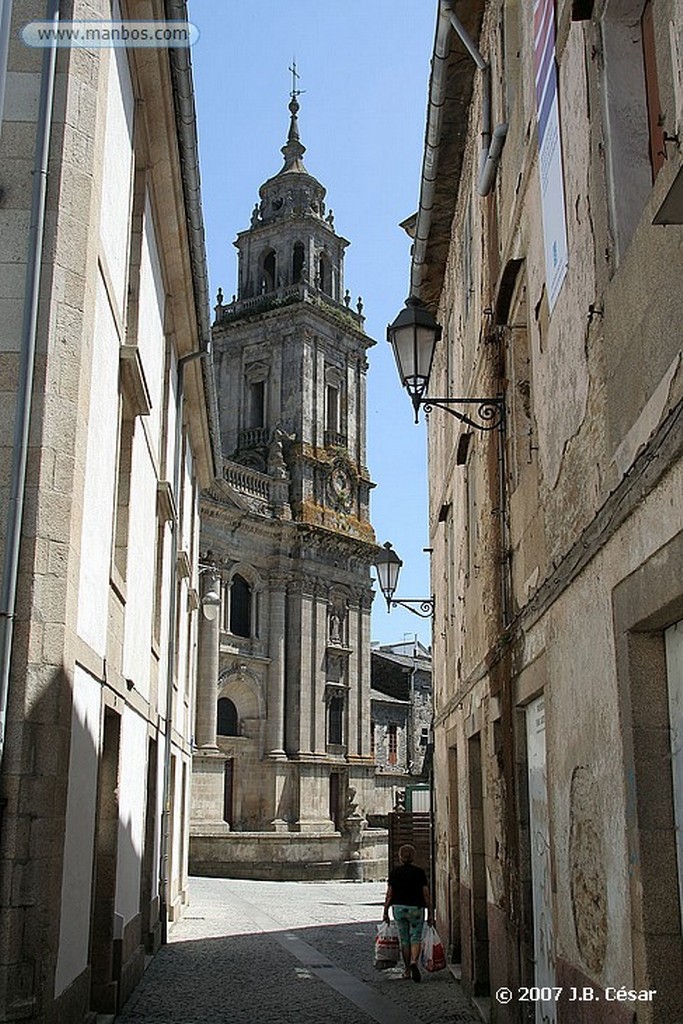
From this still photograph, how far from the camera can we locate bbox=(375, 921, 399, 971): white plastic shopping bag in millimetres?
12469

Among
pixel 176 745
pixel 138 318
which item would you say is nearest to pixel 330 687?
pixel 176 745

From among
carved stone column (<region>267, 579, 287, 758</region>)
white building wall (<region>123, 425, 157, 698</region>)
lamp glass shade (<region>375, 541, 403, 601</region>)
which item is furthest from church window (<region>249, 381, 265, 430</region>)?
white building wall (<region>123, 425, 157, 698</region>)

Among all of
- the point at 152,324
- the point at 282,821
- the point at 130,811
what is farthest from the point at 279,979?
the point at 282,821

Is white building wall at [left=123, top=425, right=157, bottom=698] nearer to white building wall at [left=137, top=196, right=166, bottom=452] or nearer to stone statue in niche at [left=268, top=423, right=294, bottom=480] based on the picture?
white building wall at [left=137, top=196, right=166, bottom=452]

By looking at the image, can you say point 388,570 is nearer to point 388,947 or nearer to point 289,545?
point 388,947

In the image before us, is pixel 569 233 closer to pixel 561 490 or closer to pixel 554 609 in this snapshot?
pixel 561 490

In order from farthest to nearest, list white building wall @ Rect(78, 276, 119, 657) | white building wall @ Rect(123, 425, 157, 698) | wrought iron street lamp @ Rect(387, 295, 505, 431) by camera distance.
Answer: white building wall @ Rect(123, 425, 157, 698) < wrought iron street lamp @ Rect(387, 295, 505, 431) < white building wall @ Rect(78, 276, 119, 657)

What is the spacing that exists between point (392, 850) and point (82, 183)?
44.5 feet

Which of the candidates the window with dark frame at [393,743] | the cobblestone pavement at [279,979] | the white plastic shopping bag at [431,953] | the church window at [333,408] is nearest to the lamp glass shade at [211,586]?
the church window at [333,408]

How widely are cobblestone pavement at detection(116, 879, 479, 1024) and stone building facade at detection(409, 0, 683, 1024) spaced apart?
0.80 metres

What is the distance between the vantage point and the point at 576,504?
5852mm

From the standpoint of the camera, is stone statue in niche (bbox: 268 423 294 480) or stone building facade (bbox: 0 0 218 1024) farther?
stone statue in niche (bbox: 268 423 294 480)

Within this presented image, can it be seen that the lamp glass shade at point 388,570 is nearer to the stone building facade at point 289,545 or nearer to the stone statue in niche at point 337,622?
the stone building facade at point 289,545

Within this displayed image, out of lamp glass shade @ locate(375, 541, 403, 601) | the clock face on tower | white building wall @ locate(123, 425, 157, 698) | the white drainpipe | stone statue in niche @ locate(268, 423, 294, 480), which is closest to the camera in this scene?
the white drainpipe
